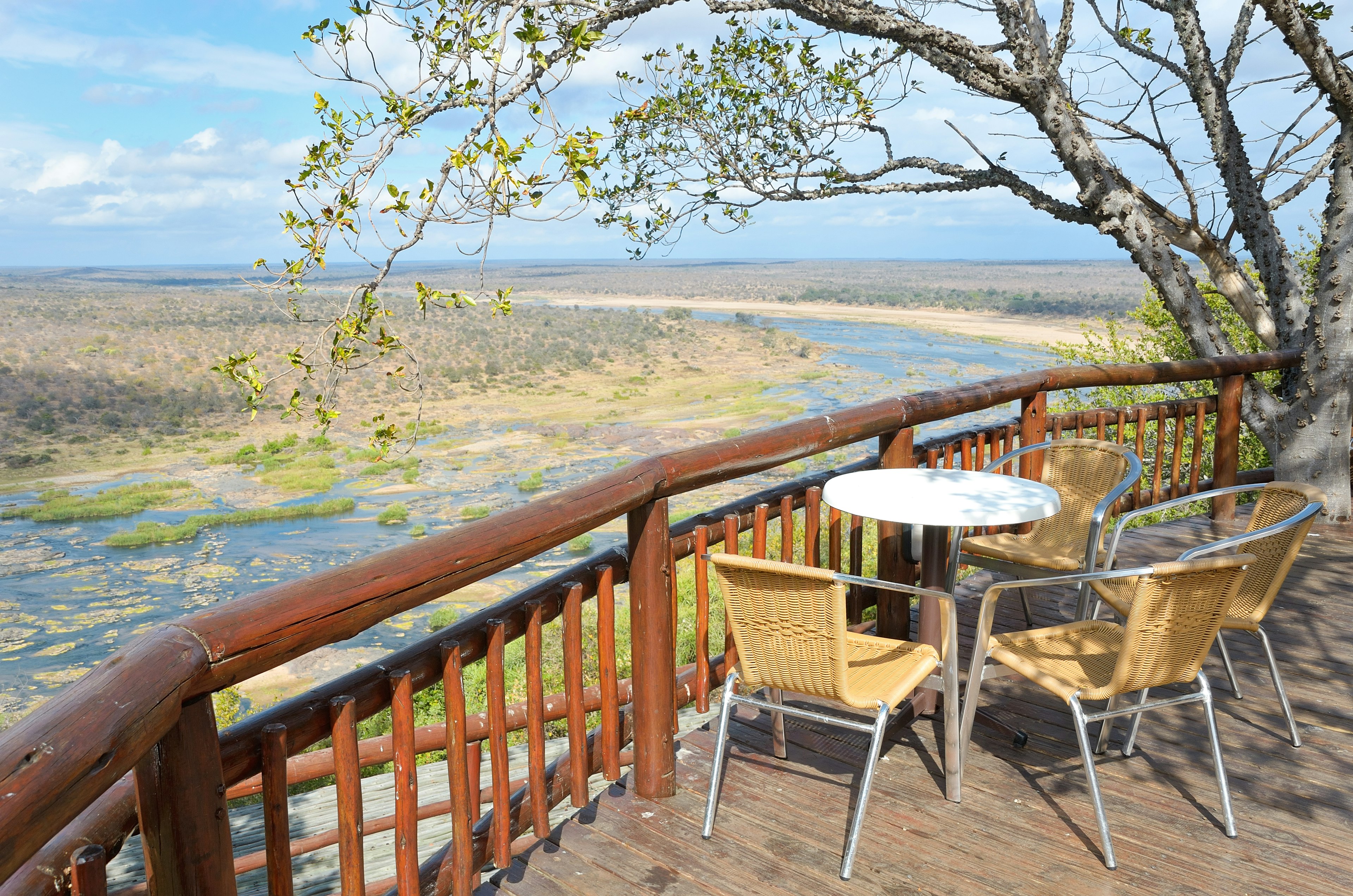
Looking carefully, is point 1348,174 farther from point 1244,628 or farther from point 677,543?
point 677,543

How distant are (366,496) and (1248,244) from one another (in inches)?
1676

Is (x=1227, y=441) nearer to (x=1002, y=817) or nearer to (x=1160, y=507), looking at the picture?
(x=1160, y=507)

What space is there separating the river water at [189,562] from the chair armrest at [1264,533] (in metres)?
24.5

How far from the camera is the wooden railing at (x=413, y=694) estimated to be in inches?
43.1

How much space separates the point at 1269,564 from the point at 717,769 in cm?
176

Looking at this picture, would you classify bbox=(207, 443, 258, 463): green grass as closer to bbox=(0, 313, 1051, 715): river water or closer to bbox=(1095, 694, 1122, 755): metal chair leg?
bbox=(0, 313, 1051, 715): river water

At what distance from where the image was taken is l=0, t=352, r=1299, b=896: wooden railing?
43.1 inches

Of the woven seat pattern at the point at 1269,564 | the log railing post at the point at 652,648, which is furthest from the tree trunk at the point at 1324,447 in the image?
the log railing post at the point at 652,648

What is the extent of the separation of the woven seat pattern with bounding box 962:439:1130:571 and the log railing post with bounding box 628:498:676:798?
161 cm

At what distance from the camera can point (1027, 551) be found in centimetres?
357

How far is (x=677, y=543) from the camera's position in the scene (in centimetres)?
261

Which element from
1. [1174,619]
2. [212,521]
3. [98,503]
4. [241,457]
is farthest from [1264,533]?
[241,457]

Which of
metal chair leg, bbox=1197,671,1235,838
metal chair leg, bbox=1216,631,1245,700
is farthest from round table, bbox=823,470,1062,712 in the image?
metal chair leg, bbox=1216,631,1245,700

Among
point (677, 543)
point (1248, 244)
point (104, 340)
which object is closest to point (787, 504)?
point (677, 543)
